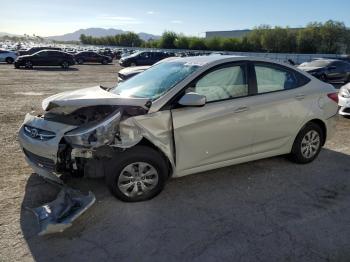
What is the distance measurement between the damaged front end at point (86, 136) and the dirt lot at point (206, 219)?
38 cm

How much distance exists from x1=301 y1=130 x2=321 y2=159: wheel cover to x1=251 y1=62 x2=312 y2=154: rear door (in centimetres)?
32

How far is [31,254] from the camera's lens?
3305 mm

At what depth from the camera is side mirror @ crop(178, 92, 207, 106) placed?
4223 millimetres

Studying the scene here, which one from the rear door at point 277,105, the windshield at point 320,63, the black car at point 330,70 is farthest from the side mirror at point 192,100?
the windshield at point 320,63

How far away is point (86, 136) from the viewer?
405 centimetres

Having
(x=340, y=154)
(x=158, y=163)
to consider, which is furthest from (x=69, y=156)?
(x=340, y=154)

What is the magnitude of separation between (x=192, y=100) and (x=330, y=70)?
16804mm

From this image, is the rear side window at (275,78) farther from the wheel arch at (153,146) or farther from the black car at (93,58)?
the black car at (93,58)

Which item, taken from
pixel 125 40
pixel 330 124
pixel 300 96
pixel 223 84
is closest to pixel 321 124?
pixel 330 124

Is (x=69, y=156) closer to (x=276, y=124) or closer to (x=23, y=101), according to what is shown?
(x=276, y=124)

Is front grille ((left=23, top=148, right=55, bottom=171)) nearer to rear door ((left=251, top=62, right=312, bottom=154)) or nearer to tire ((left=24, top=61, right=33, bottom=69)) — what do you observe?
rear door ((left=251, top=62, right=312, bottom=154))

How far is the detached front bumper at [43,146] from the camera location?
13.5 feet

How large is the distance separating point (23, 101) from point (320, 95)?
919cm

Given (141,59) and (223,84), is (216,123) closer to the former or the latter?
(223,84)
